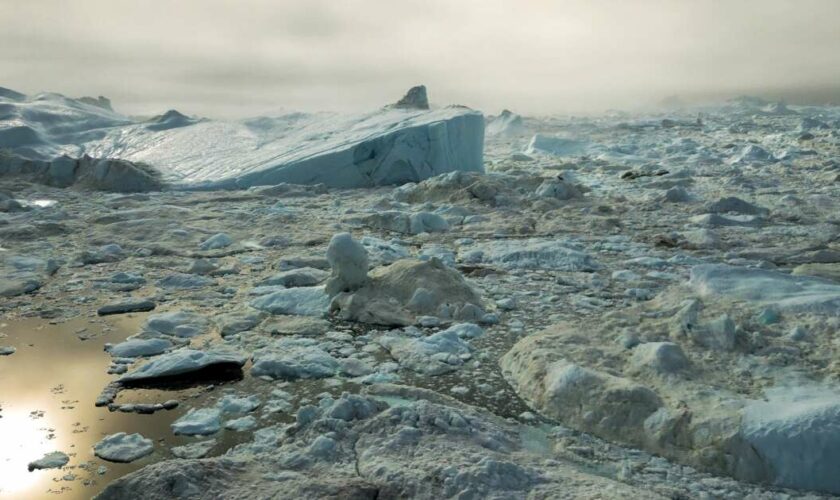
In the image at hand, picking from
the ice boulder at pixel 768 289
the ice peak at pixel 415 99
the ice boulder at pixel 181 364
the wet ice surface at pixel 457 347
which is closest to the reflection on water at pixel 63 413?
the wet ice surface at pixel 457 347

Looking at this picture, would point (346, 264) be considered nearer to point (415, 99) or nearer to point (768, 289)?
point (768, 289)

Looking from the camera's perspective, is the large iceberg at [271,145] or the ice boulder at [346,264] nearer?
the ice boulder at [346,264]

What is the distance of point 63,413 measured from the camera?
2.91m

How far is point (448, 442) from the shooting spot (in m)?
2.47

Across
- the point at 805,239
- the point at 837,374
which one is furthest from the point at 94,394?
the point at 805,239

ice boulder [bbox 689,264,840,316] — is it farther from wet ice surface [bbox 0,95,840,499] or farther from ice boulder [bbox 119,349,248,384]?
ice boulder [bbox 119,349,248,384]

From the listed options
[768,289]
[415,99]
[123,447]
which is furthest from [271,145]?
[123,447]

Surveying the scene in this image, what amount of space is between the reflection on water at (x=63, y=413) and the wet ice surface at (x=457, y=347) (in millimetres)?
17

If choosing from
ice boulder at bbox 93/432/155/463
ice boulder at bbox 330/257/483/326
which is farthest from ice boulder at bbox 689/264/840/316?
ice boulder at bbox 93/432/155/463

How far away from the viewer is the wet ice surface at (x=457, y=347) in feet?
7.79

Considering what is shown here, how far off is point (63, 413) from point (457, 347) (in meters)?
1.97

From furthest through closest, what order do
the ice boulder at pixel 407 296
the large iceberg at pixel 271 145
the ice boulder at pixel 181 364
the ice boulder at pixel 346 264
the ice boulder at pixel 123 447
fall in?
the large iceberg at pixel 271 145
the ice boulder at pixel 346 264
the ice boulder at pixel 407 296
the ice boulder at pixel 181 364
the ice boulder at pixel 123 447

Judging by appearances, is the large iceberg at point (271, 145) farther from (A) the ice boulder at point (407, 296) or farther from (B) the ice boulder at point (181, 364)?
(B) the ice boulder at point (181, 364)

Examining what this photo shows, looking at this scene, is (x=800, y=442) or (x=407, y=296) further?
(x=407, y=296)
